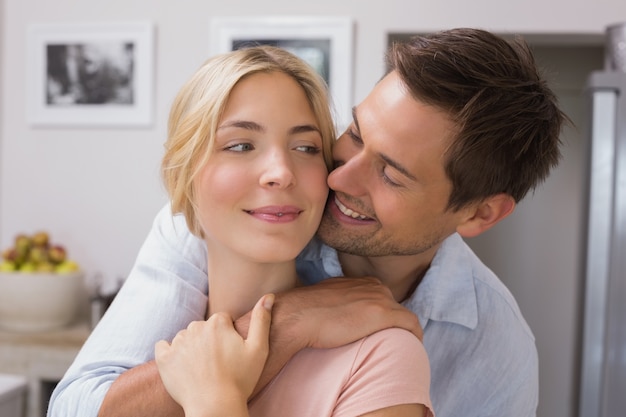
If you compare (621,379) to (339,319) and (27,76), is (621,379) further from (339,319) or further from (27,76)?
(27,76)

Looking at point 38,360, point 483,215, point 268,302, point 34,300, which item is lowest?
point 38,360

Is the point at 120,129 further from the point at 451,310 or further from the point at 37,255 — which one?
the point at 451,310

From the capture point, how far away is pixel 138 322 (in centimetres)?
127

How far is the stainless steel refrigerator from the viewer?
2.15m

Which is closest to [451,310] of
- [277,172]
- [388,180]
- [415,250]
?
[415,250]

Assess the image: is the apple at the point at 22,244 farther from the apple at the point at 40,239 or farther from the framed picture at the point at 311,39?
the framed picture at the point at 311,39

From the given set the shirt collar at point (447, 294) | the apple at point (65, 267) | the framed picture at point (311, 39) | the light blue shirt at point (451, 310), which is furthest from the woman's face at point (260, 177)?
the apple at point (65, 267)

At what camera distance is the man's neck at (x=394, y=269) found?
1.47 meters

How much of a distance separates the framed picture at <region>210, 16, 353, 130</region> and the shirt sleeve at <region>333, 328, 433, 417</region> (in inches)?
69.9

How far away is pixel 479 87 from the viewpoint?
4.16 ft

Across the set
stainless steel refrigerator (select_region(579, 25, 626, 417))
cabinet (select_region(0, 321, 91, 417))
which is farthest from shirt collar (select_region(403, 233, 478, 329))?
cabinet (select_region(0, 321, 91, 417))

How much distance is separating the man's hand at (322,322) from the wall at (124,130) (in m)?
1.79

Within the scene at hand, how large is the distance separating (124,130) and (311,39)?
2.88 ft

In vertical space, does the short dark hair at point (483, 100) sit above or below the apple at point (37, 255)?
above
